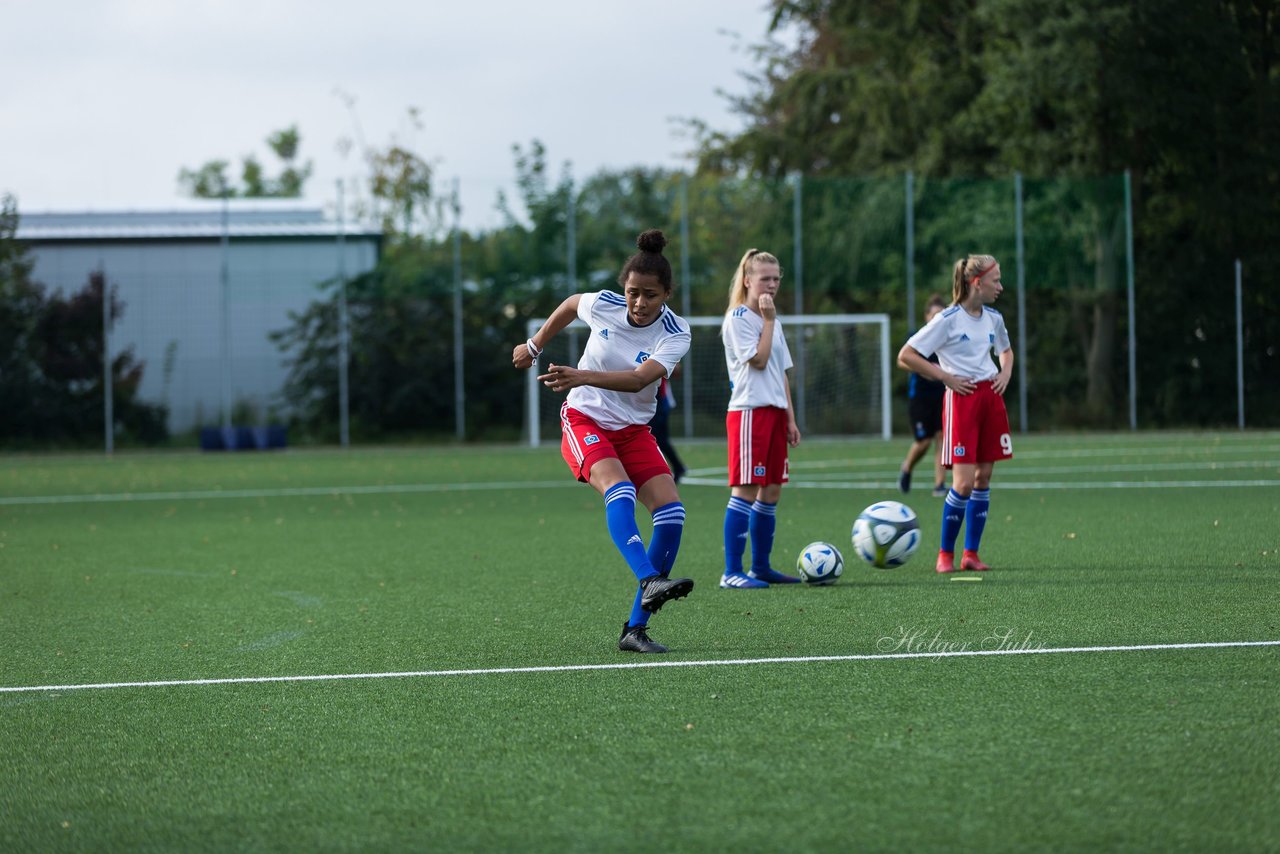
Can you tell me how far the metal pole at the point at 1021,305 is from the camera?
29.7m

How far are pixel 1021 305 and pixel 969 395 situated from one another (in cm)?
2173

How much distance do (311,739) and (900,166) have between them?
3095 centimetres

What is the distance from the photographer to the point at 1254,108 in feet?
100

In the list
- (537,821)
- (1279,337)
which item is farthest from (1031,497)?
(1279,337)

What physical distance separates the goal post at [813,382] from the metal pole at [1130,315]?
4.71m

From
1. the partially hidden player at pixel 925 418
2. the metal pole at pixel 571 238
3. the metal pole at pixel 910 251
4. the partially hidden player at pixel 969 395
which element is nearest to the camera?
the partially hidden player at pixel 969 395

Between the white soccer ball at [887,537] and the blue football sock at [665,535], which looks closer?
the blue football sock at [665,535]

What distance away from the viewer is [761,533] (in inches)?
348

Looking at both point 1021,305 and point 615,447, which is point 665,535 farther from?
point 1021,305

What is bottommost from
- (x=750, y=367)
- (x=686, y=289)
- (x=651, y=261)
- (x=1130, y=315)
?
(x=750, y=367)

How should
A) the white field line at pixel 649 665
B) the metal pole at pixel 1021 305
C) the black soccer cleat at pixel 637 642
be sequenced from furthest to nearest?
the metal pole at pixel 1021 305
the black soccer cleat at pixel 637 642
the white field line at pixel 649 665

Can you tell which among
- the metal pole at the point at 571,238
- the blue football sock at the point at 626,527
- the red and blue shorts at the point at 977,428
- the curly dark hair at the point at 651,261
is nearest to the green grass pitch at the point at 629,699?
the blue football sock at the point at 626,527

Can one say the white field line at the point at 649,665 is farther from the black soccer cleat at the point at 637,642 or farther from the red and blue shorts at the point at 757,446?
the red and blue shorts at the point at 757,446

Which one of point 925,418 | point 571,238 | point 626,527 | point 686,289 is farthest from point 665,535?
point 571,238
